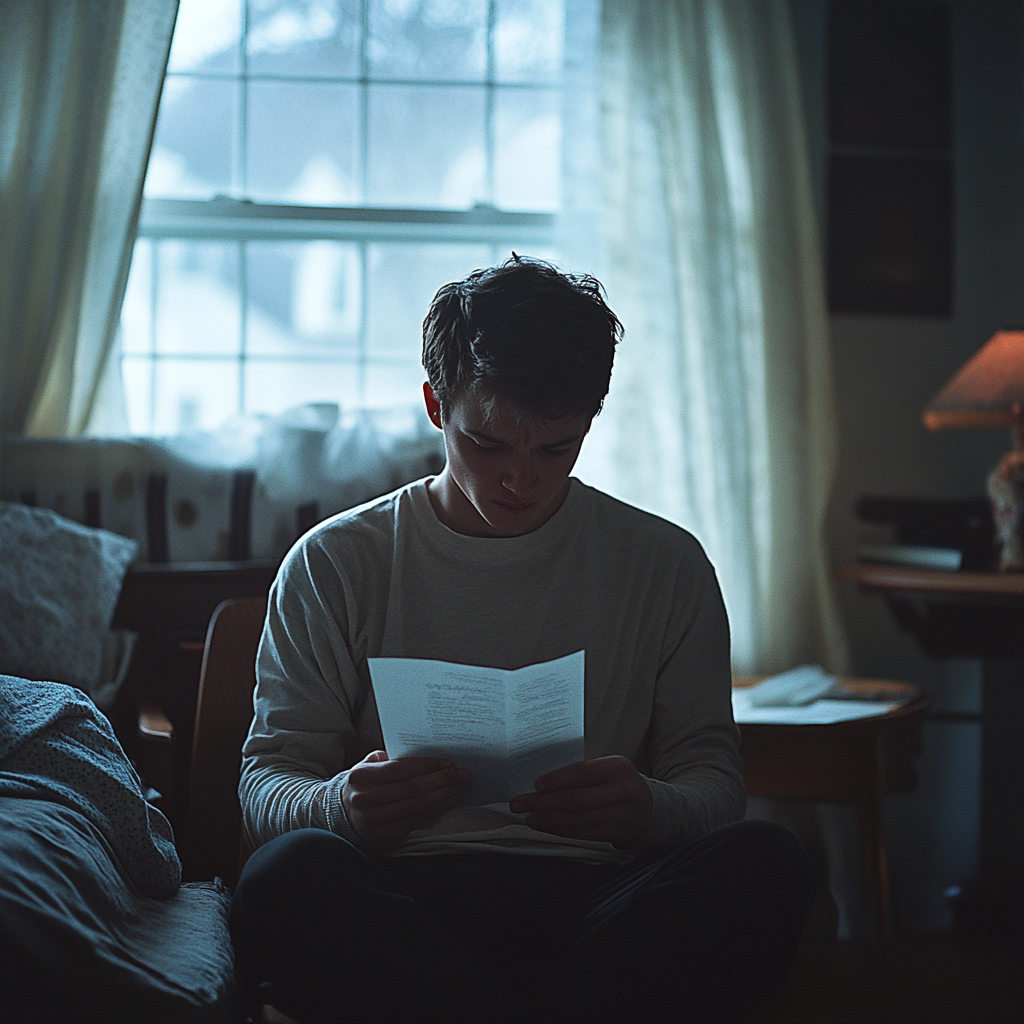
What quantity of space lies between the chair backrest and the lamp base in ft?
4.93

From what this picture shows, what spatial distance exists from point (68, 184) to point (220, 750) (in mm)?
1384

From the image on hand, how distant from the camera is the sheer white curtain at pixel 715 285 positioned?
2.31 meters

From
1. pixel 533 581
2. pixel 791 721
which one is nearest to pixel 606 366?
pixel 533 581

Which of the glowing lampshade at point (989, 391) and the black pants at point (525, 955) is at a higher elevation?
the glowing lampshade at point (989, 391)

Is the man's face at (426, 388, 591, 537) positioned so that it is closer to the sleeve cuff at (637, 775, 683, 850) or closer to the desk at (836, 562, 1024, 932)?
the sleeve cuff at (637, 775, 683, 850)

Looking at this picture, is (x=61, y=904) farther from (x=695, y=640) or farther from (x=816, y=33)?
(x=816, y=33)

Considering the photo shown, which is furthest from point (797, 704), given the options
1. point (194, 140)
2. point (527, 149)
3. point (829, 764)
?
point (194, 140)

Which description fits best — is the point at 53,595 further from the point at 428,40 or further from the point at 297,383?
the point at 428,40

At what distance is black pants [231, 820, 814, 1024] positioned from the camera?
0.89 meters

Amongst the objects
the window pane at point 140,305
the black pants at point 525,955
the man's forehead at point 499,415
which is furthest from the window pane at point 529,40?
the black pants at point 525,955

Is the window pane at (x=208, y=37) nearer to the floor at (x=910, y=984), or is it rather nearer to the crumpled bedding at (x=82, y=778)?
the crumpled bedding at (x=82, y=778)

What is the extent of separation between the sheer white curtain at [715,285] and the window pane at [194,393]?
2.71ft

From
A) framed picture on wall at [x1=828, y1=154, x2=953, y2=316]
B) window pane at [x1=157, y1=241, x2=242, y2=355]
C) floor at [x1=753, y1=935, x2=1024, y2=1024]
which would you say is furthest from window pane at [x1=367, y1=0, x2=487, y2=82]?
floor at [x1=753, y1=935, x2=1024, y2=1024]

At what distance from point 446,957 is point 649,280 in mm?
1733
